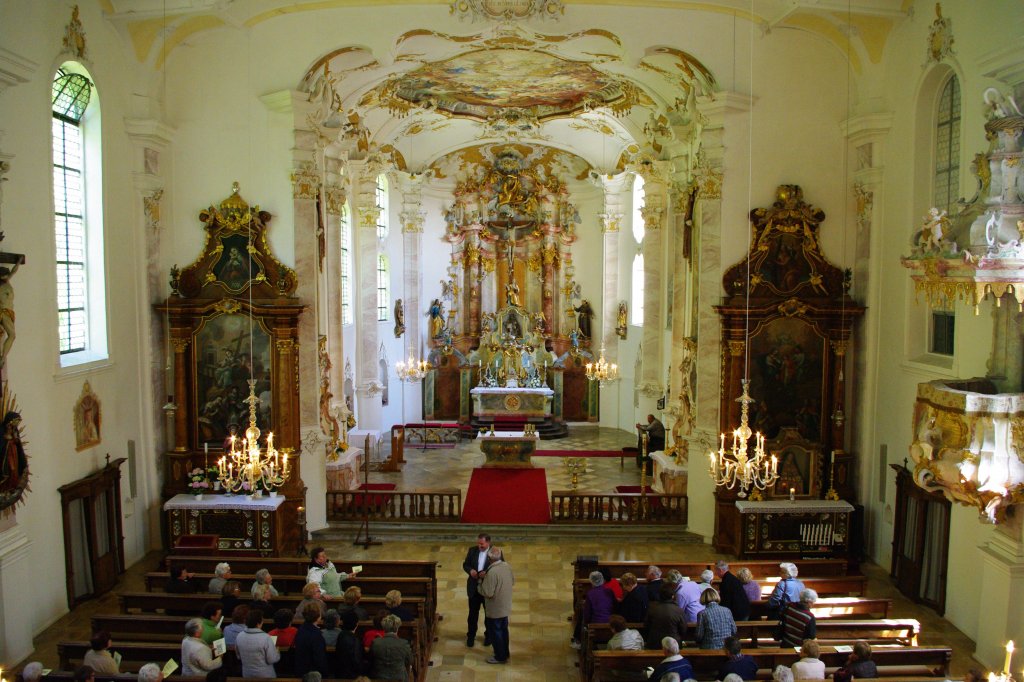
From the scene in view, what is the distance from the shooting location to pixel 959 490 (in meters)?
8.71

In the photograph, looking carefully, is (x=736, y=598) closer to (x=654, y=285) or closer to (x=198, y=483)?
(x=198, y=483)

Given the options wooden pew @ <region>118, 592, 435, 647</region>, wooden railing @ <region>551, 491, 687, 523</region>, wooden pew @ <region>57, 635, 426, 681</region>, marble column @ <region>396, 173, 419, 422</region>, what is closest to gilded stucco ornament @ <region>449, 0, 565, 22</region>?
wooden railing @ <region>551, 491, 687, 523</region>

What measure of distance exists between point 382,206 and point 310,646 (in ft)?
61.3

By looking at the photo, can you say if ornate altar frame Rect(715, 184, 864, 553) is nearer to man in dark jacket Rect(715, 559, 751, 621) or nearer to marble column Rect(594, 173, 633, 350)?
man in dark jacket Rect(715, 559, 751, 621)

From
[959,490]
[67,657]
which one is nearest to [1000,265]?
[959,490]

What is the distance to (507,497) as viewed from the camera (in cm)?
1819

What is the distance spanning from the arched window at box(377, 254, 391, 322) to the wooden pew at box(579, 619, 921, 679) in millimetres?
16533

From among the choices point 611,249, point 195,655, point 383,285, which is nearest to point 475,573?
point 195,655

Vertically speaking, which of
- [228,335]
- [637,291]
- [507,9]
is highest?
[507,9]

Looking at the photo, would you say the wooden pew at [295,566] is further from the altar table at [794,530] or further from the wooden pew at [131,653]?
the altar table at [794,530]

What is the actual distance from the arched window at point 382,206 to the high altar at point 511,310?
131 inches

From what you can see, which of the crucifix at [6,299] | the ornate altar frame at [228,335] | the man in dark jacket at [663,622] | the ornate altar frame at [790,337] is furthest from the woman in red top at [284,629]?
the ornate altar frame at [790,337]

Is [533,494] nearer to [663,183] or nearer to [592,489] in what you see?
[592,489]

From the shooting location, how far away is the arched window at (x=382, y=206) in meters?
24.8
